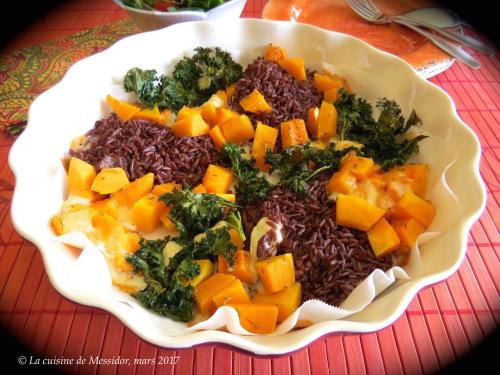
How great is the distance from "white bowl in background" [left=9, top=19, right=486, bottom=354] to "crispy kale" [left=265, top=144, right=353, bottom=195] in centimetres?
51

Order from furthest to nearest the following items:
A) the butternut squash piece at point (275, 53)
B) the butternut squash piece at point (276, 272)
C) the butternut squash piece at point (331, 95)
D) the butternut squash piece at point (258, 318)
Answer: the butternut squash piece at point (275, 53), the butternut squash piece at point (331, 95), the butternut squash piece at point (276, 272), the butternut squash piece at point (258, 318)

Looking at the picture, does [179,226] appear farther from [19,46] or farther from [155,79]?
[19,46]

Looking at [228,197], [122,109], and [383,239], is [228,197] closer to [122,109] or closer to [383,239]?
[383,239]

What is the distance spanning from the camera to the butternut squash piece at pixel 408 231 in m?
1.91

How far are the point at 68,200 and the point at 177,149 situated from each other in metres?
0.64

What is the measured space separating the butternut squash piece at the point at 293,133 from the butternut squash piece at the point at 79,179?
43.1 inches

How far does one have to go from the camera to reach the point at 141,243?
6.40 ft

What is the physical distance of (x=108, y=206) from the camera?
2.03m

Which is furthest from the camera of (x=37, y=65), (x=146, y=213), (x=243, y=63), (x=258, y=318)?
(x=37, y=65)

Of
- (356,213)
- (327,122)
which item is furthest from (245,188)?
(327,122)

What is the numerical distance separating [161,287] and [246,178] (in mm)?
713

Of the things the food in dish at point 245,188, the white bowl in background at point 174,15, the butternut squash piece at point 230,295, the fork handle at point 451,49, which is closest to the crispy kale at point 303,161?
the food in dish at point 245,188

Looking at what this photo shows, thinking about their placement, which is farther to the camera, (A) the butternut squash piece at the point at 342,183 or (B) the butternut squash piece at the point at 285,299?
(A) the butternut squash piece at the point at 342,183

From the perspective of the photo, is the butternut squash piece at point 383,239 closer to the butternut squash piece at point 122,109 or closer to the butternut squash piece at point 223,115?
the butternut squash piece at point 223,115
